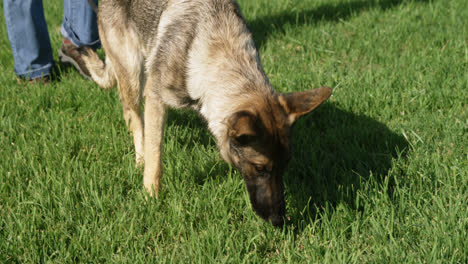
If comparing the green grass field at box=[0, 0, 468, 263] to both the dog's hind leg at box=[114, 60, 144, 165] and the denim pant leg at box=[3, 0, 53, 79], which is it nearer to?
the dog's hind leg at box=[114, 60, 144, 165]

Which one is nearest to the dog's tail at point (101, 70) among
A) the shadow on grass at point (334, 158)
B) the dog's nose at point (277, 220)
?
the shadow on grass at point (334, 158)

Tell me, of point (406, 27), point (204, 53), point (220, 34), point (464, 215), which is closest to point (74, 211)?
point (204, 53)

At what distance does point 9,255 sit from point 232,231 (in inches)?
53.7

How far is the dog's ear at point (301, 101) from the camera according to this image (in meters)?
2.71

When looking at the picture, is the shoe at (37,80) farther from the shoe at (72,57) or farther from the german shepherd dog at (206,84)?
the german shepherd dog at (206,84)

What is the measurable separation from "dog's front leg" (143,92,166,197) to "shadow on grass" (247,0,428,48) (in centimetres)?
282

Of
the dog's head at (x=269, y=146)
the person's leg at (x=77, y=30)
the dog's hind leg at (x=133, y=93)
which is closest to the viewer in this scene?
the dog's head at (x=269, y=146)

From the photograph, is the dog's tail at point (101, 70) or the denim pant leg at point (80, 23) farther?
the denim pant leg at point (80, 23)

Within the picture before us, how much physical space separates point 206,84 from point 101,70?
1.79m

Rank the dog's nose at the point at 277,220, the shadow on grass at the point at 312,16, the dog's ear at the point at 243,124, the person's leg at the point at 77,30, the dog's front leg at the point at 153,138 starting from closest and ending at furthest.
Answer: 1. the dog's ear at the point at 243,124
2. the dog's nose at the point at 277,220
3. the dog's front leg at the point at 153,138
4. the person's leg at the point at 77,30
5. the shadow on grass at the point at 312,16

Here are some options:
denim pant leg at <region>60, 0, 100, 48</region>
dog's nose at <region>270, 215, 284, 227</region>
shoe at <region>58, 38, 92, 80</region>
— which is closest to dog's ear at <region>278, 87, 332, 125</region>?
dog's nose at <region>270, 215, 284, 227</region>

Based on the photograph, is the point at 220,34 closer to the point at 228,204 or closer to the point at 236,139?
the point at 236,139

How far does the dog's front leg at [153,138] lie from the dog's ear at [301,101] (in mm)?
1209

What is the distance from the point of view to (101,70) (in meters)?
4.46
